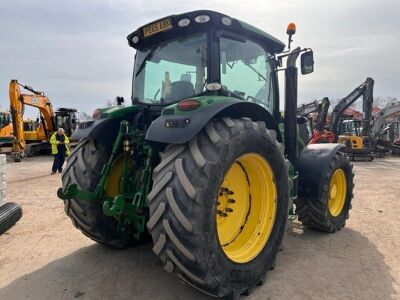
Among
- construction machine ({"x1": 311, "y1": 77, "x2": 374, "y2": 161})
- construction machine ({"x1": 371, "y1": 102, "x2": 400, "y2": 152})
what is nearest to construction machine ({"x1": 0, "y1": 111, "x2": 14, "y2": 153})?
construction machine ({"x1": 311, "y1": 77, "x2": 374, "y2": 161})

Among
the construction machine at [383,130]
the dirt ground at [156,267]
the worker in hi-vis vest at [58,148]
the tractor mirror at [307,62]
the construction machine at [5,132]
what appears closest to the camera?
the dirt ground at [156,267]

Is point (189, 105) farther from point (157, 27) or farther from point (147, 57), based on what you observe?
point (147, 57)

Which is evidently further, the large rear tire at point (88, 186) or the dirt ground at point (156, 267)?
the large rear tire at point (88, 186)

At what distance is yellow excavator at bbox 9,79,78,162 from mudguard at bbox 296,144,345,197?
1507 centimetres

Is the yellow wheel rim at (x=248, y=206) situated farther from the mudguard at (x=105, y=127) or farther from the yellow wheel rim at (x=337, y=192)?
the yellow wheel rim at (x=337, y=192)

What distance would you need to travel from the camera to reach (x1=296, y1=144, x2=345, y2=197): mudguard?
4438mm

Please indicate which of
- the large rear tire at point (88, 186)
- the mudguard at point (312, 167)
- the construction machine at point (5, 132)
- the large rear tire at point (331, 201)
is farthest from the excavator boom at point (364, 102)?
the construction machine at point (5, 132)

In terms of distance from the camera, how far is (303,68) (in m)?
4.24

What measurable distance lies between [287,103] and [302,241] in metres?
1.72

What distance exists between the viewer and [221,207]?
3.15 meters

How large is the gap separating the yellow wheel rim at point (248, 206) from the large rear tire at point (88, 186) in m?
1.30

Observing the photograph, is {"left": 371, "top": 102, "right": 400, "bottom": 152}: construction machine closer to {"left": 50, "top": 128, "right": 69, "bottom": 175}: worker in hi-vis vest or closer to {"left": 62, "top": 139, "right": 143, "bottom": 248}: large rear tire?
{"left": 50, "top": 128, "right": 69, "bottom": 175}: worker in hi-vis vest

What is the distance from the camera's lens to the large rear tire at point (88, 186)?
358 cm

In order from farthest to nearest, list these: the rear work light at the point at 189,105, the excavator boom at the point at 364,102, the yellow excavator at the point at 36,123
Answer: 1. the excavator boom at the point at 364,102
2. the yellow excavator at the point at 36,123
3. the rear work light at the point at 189,105
